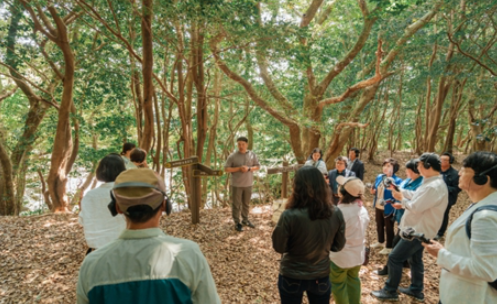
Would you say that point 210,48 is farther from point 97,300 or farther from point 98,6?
point 97,300

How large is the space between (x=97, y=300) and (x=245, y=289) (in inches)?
118

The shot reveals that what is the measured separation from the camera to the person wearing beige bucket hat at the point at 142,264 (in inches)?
46.8

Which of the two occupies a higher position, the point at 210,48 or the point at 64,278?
the point at 210,48

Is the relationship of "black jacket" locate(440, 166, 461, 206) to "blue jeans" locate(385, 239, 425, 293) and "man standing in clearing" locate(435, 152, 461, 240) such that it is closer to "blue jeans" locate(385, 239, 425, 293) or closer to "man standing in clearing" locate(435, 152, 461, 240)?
"man standing in clearing" locate(435, 152, 461, 240)

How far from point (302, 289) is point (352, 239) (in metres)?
0.75

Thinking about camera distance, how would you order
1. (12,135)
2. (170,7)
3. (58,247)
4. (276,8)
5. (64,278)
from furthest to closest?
(12,135) < (276,8) < (58,247) < (170,7) < (64,278)

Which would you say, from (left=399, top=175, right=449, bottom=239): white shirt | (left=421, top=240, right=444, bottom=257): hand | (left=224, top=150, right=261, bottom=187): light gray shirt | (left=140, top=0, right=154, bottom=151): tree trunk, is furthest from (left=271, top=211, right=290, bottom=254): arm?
(left=140, top=0, right=154, bottom=151): tree trunk

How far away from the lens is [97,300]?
120 cm

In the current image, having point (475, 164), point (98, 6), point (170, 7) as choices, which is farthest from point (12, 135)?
point (475, 164)

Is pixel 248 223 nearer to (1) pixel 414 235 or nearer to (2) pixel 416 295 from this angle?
(2) pixel 416 295

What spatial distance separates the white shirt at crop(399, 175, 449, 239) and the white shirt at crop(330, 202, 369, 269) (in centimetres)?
62

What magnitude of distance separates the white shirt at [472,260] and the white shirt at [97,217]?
2827mm

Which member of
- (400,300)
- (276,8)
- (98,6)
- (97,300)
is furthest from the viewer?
(276,8)

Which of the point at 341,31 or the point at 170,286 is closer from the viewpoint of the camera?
the point at 170,286
